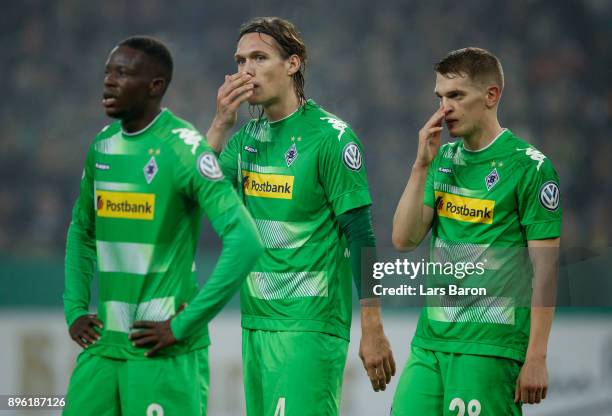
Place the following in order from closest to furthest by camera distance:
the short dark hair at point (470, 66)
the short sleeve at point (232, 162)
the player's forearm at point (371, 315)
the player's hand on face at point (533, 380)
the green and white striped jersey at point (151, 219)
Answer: the green and white striped jersey at point (151, 219), the player's hand on face at point (533, 380), the player's forearm at point (371, 315), the short dark hair at point (470, 66), the short sleeve at point (232, 162)

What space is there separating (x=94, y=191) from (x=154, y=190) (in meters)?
0.29

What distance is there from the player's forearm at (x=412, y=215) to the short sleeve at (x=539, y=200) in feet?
1.39

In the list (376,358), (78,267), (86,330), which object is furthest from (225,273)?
(376,358)

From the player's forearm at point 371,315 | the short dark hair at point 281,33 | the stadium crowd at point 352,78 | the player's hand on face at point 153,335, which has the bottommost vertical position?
the player's hand on face at point 153,335

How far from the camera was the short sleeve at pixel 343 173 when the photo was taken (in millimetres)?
4309

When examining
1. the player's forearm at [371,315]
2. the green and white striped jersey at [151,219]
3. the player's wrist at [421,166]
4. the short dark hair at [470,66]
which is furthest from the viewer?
the short dark hair at [470,66]

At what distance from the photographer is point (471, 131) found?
4.50m

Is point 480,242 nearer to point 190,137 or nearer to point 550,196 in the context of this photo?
point 550,196

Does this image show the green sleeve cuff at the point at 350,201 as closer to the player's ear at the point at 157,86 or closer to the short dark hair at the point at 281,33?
the short dark hair at the point at 281,33

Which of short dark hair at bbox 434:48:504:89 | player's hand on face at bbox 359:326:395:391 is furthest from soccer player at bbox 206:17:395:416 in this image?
short dark hair at bbox 434:48:504:89

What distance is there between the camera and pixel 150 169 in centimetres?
350

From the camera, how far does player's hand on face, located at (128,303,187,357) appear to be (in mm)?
3396

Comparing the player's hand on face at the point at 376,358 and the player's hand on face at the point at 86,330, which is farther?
the player's hand on face at the point at 376,358

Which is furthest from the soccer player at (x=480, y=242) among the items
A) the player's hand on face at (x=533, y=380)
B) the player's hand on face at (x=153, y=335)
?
the player's hand on face at (x=153, y=335)
